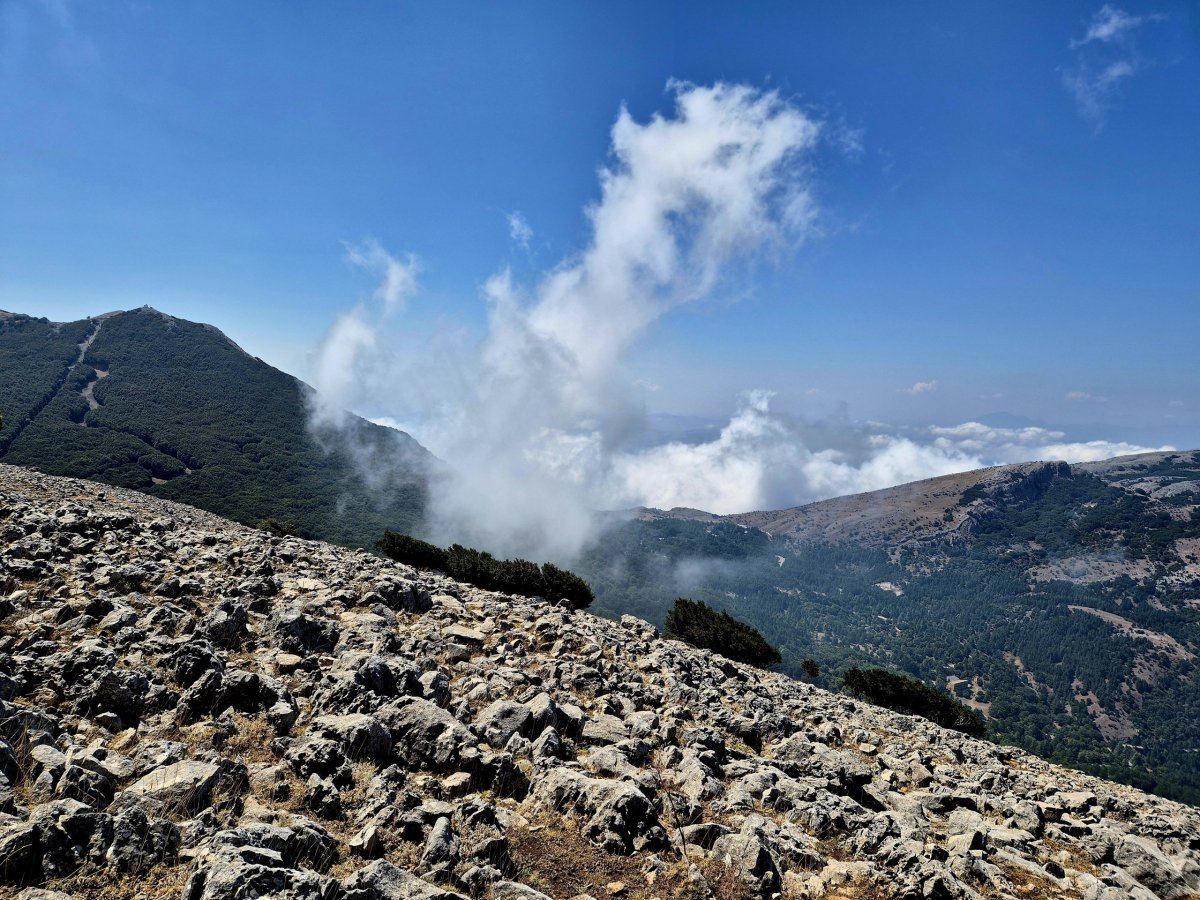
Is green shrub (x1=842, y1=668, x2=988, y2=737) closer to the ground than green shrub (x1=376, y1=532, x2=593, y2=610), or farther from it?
closer to the ground

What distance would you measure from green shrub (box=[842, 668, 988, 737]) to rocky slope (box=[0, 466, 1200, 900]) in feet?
92.2

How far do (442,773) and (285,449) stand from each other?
713ft

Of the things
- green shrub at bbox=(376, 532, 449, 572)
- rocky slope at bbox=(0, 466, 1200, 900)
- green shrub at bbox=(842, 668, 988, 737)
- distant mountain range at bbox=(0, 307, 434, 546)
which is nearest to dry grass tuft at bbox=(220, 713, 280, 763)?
rocky slope at bbox=(0, 466, 1200, 900)

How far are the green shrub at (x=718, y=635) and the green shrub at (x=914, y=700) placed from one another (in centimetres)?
909

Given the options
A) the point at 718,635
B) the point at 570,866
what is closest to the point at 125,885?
the point at 570,866

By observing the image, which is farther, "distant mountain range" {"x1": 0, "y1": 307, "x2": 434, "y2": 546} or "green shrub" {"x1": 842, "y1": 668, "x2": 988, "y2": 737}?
"distant mountain range" {"x1": 0, "y1": 307, "x2": 434, "y2": 546}

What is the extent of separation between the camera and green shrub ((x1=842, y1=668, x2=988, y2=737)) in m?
43.4

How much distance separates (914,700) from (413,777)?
50185mm

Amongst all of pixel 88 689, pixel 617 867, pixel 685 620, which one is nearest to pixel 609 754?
pixel 617 867

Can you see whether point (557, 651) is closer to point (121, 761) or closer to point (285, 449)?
point (121, 761)

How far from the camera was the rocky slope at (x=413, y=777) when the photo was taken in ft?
20.4

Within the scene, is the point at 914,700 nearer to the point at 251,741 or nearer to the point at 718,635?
the point at 718,635

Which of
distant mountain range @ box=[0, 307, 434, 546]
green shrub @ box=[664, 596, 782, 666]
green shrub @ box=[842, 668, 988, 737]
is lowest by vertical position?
green shrub @ box=[842, 668, 988, 737]

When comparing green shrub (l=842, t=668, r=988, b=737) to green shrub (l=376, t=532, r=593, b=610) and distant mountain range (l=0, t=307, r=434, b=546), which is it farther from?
distant mountain range (l=0, t=307, r=434, b=546)
